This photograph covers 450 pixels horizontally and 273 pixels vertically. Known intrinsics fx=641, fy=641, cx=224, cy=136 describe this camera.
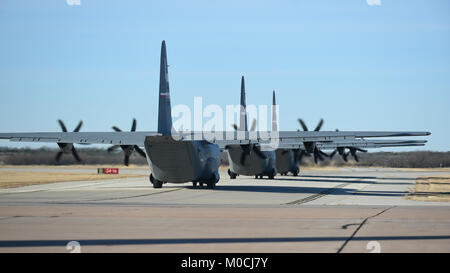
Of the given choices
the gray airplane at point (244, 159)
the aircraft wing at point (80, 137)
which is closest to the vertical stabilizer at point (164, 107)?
the aircraft wing at point (80, 137)

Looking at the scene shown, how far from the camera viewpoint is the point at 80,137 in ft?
130

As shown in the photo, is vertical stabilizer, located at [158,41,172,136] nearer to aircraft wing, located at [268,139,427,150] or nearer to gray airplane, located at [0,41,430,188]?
gray airplane, located at [0,41,430,188]

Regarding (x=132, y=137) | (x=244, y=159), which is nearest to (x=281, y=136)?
(x=132, y=137)

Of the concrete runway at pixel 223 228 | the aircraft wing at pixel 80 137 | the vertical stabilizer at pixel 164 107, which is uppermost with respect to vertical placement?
the vertical stabilizer at pixel 164 107

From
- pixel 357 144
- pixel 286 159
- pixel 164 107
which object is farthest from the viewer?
pixel 286 159

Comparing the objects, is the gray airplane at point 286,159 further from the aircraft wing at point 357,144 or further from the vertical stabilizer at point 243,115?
the vertical stabilizer at point 243,115

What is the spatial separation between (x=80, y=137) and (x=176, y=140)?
6732mm

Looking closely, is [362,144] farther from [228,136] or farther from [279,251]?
[279,251]

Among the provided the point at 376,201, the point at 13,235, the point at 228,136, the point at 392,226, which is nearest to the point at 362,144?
the point at 228,136

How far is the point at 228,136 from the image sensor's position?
41125mm

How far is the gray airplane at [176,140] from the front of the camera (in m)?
36.5

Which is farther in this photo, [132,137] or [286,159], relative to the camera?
[286,159]

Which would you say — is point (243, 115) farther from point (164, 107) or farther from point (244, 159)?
point (164, 107)

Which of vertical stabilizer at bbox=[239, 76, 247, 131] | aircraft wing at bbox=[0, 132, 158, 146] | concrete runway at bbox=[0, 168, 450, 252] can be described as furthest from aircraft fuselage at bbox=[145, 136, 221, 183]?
vertical stabilizer at bbox=[239, 76, 247, 131]
